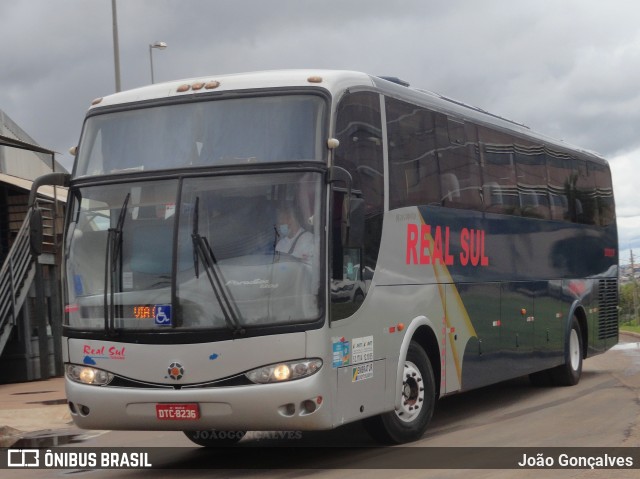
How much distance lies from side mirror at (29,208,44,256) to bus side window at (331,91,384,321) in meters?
2.67

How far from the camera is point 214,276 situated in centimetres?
959

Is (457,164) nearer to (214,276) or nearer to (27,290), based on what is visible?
(214,276)

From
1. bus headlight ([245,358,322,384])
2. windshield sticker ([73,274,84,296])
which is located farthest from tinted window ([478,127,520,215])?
windshield sticker ([73,274,84,296])

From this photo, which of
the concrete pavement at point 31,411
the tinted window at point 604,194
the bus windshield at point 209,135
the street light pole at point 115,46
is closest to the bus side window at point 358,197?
the bus windshield at point 209,135

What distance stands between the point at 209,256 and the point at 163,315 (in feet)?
2.10

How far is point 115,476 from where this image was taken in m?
10.4

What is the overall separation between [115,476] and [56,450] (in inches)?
97.3

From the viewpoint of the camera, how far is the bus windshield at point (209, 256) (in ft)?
31.3

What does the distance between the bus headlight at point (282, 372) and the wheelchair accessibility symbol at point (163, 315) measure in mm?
841

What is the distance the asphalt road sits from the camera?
32.4ft

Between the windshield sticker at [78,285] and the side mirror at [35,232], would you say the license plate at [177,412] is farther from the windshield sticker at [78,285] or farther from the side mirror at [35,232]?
the side mirror at [35,232]

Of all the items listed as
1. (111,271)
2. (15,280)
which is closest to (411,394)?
(111,271)

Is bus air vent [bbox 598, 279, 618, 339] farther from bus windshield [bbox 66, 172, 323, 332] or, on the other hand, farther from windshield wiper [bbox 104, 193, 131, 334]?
windshield wiper [bbox 104, 193, 131, 334]

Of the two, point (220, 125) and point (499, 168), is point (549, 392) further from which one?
point (220, 125)
